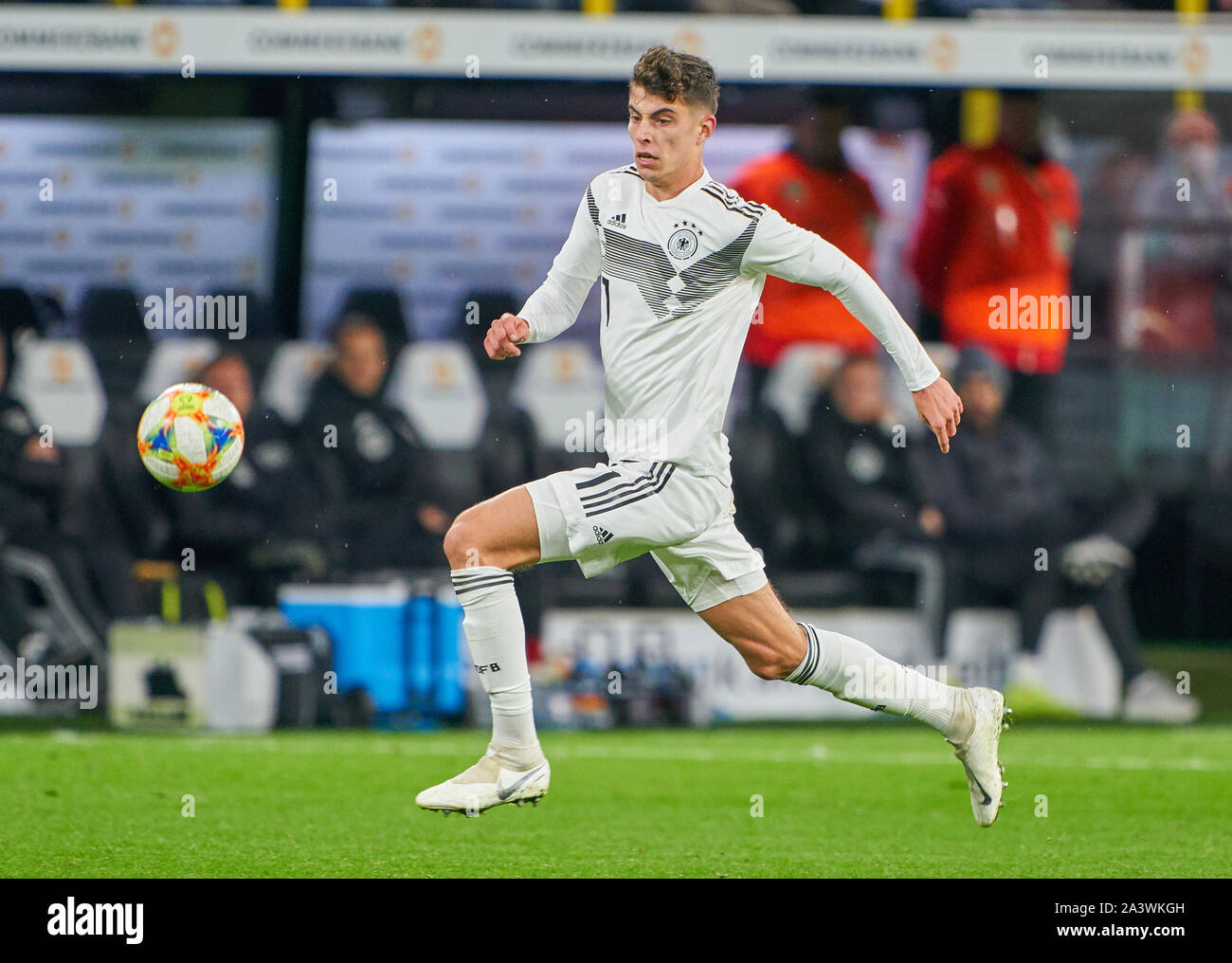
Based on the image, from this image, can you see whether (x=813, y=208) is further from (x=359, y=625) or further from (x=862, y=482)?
(x=359, y=625)

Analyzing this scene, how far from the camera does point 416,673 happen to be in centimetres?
1020

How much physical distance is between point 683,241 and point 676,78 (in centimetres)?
48

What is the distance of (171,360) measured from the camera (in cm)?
1116

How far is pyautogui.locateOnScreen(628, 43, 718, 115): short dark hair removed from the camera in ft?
18.0

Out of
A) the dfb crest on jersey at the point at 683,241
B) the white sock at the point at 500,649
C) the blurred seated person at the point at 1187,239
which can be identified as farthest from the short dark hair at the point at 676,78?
the blurred seated person at the point at 1187,239

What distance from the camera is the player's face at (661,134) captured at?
550 centimetres

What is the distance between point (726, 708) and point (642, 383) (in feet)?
18.1

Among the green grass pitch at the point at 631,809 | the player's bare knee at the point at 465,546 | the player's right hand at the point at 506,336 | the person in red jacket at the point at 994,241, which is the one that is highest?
the person in red jacket at the point at 994,241

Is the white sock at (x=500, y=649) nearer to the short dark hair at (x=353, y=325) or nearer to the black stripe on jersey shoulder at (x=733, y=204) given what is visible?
the black stripe on jersey shoulder at (x=733, y=204)

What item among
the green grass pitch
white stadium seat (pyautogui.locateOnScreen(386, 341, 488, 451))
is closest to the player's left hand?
the green grass pitch

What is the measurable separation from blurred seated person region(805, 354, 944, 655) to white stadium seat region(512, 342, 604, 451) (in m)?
1.36

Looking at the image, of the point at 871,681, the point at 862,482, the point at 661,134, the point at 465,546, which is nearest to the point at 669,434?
the point at 465,546

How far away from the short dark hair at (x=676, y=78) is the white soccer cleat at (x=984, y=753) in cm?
206
